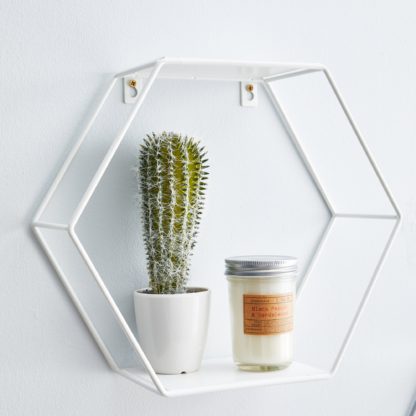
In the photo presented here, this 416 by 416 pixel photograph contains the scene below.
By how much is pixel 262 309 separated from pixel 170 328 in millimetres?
86

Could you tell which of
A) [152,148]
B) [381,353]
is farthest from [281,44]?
[381,353]

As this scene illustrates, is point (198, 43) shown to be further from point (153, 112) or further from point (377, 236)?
point (377, 236)

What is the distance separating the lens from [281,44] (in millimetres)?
796

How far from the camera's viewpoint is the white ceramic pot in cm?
66

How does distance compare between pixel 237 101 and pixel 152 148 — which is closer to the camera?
pixel 152 148

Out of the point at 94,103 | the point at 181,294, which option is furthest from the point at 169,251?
the point at 94,103

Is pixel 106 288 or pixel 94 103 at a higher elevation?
pixel 94 103

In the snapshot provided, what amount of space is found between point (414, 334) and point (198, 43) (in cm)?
44

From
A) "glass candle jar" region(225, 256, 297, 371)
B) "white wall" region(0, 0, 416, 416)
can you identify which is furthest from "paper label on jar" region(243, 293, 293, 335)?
"white wall" region(0, 0, 416, 416)

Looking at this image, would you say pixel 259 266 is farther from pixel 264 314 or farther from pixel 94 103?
pixel 94 103

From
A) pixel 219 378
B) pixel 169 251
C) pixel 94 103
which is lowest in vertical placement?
pixel 219 378

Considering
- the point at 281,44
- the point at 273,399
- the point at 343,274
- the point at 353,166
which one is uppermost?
the point at 281,44

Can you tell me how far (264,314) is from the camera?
2.20 feet

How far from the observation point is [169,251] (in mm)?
666
